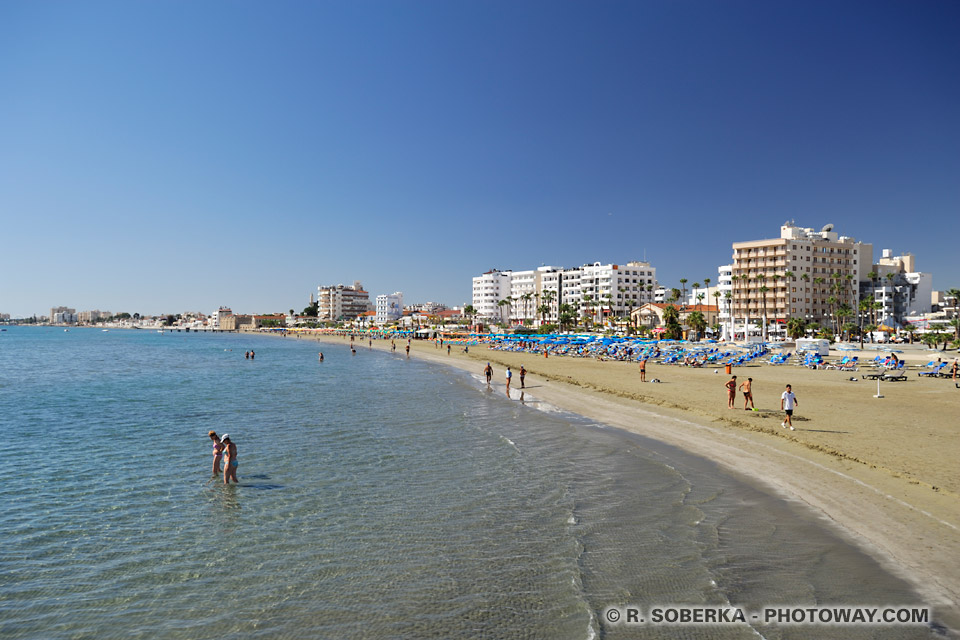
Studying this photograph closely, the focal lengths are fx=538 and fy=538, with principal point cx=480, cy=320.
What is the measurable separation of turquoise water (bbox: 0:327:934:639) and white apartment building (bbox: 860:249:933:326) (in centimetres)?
11047

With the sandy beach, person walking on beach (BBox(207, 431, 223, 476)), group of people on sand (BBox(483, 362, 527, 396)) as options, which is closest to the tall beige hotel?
the sandy beach

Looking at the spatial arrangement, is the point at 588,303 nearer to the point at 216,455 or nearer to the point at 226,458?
the point at 216,455

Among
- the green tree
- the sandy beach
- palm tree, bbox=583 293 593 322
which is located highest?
palm tree, bbox=583 293 593 322

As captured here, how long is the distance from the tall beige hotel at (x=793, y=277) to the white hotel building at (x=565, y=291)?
89.6 feet

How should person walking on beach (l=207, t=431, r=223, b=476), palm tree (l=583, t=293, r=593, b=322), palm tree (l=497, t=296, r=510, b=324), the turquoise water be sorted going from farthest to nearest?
palm tree (l=497, t=296, r=510, b=324), palm tree (l=583, t=293, r=593, b=322), person walking on beach (l=207, t=431, r=223, b=476), the turquoise water

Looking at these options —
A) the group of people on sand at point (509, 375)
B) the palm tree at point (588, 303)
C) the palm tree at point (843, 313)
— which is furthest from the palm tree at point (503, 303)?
the group of people on sand at point (509, 375)

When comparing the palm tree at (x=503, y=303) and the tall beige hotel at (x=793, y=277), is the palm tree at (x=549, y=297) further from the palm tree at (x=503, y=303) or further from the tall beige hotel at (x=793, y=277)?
the tall beige hotel at (x=793, y=277)

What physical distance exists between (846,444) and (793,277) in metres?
92.0

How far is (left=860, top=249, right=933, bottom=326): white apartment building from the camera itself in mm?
103669

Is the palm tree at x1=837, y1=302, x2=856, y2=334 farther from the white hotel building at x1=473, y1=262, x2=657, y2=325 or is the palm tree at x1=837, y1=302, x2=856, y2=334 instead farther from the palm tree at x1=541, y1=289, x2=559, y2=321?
the palm tree at x1=541, y1=289, x2=559, y2=321

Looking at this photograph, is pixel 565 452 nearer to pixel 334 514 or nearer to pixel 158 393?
pixel 334 514

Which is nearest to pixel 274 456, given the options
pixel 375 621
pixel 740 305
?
pixel 375 621

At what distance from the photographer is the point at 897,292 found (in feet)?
350

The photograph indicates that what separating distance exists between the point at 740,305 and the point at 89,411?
101 metres
